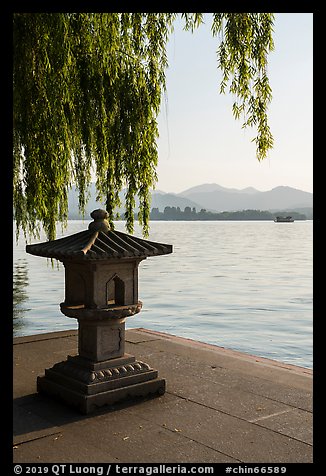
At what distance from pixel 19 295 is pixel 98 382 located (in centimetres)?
1436

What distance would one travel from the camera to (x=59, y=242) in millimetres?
5469

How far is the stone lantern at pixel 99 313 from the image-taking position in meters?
5.09

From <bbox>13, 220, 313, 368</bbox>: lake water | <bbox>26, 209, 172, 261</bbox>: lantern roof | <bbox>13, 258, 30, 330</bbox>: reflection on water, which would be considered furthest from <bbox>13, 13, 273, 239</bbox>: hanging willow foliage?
<bbox>13, 258, 30, 330</bbox>: reflection on water

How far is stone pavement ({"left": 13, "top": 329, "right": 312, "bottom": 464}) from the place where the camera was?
4.12 m

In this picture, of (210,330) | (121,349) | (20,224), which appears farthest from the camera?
(210,330)

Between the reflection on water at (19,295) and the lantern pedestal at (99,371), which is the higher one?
the lantern pedestal at (99,371)

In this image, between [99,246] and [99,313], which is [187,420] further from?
[99,246]

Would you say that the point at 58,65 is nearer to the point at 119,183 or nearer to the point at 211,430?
the point at 119,183

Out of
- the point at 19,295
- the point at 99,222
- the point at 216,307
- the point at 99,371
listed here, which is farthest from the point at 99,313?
the point at 19,295

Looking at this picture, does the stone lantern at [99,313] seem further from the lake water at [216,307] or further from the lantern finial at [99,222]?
the lake water at [216,307]

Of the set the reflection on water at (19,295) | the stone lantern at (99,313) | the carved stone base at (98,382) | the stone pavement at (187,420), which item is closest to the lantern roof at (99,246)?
the stone lantern at (99,313)

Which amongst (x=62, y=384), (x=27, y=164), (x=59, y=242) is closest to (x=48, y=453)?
(x=62, y=384)

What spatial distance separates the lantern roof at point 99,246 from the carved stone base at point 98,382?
1114 millimetres
